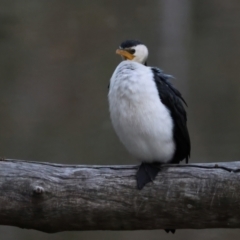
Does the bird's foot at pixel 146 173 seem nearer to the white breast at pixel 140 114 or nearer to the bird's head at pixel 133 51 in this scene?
the white breast at pixel 140 114

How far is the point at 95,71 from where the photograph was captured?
3229 millimetres

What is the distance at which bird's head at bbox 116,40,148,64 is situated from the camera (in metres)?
2.04

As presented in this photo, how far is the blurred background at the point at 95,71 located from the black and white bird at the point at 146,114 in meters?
1.15

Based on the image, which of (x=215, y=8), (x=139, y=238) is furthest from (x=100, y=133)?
(x=215, y=8)

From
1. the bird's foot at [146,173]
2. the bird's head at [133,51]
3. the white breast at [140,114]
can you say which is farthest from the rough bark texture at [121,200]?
the bird's head at [133,51]

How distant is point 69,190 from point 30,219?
0.48ft

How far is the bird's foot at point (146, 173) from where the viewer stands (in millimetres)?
1853

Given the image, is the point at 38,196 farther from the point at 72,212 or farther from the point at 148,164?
the point at 148,164

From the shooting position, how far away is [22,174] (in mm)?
1885

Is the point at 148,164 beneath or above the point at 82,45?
beneath

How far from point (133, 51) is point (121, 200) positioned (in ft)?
1.72

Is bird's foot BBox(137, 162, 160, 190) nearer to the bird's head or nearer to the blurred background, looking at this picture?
the bird's head

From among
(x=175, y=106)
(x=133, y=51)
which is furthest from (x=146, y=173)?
(x=133, y=51)

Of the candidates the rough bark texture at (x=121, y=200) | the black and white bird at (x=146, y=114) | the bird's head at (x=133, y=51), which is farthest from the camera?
the bird's head at (x=133, y=51)
